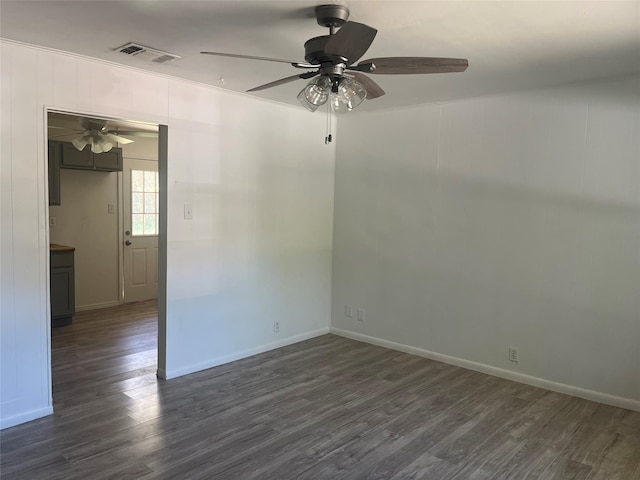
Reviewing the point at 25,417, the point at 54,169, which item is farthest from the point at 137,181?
the point at 25,417

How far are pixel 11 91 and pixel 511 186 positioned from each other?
3.79 metres

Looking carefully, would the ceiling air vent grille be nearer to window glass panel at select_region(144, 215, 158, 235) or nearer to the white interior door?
the white interior door

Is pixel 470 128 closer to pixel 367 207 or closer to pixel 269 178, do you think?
pixel 367 207

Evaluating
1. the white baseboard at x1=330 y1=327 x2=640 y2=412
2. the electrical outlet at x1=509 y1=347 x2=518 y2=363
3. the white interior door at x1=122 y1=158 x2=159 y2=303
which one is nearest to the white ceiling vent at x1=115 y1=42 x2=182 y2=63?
the white baseboard at x1=330 y1=327 x2=640 y2=412

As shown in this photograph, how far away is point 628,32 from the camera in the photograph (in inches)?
99.9

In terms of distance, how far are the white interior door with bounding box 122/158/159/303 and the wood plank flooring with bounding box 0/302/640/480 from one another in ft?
7.95

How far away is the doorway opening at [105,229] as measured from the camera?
5109mm

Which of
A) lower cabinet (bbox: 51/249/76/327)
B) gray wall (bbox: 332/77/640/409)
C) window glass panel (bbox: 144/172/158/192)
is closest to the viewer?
gray wall (bbox: 332/77/640/409)

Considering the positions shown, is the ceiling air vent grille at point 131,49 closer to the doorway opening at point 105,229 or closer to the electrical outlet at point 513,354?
the doorway opening at point 105,229

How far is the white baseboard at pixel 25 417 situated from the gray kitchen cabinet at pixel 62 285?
242cm

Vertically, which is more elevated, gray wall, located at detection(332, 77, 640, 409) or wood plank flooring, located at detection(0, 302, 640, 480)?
gray wall, located at detection(332, 77, 640, 409)

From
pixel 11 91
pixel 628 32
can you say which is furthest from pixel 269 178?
pixel 628 32

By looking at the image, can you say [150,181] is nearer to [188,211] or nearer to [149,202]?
[149,202]

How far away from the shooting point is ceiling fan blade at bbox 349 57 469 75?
2.16 metres
